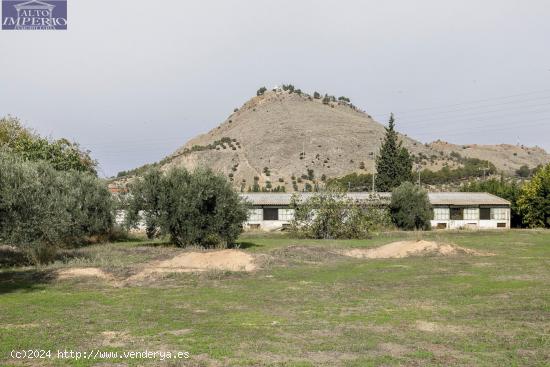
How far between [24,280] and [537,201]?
169 ft

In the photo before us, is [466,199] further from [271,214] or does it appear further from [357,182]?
[357,182]

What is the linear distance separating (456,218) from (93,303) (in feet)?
168

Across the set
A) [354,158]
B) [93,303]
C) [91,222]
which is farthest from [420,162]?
[93,303]

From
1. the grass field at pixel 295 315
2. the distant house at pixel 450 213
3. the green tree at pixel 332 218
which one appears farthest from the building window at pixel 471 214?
the grass field at pixel 295 315

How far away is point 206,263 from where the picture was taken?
2477 cm

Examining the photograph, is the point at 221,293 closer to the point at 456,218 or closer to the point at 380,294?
the point at 380,294

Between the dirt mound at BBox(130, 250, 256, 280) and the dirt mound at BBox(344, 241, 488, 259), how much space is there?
299 inches

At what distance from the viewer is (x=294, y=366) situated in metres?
9.46

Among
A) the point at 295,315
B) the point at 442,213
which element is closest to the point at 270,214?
the point at 442,213

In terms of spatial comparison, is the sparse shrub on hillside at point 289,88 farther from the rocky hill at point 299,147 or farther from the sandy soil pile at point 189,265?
the sandy soil pile at point 189,265

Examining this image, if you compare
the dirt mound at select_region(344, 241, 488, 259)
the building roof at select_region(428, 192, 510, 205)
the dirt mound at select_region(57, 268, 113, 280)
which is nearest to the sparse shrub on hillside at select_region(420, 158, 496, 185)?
the building roof at select_region(428, 192, 510, 205)

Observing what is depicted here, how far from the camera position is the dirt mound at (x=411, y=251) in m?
29.3

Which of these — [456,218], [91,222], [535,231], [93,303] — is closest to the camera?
[93,303]

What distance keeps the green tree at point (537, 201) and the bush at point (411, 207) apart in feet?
40.0
